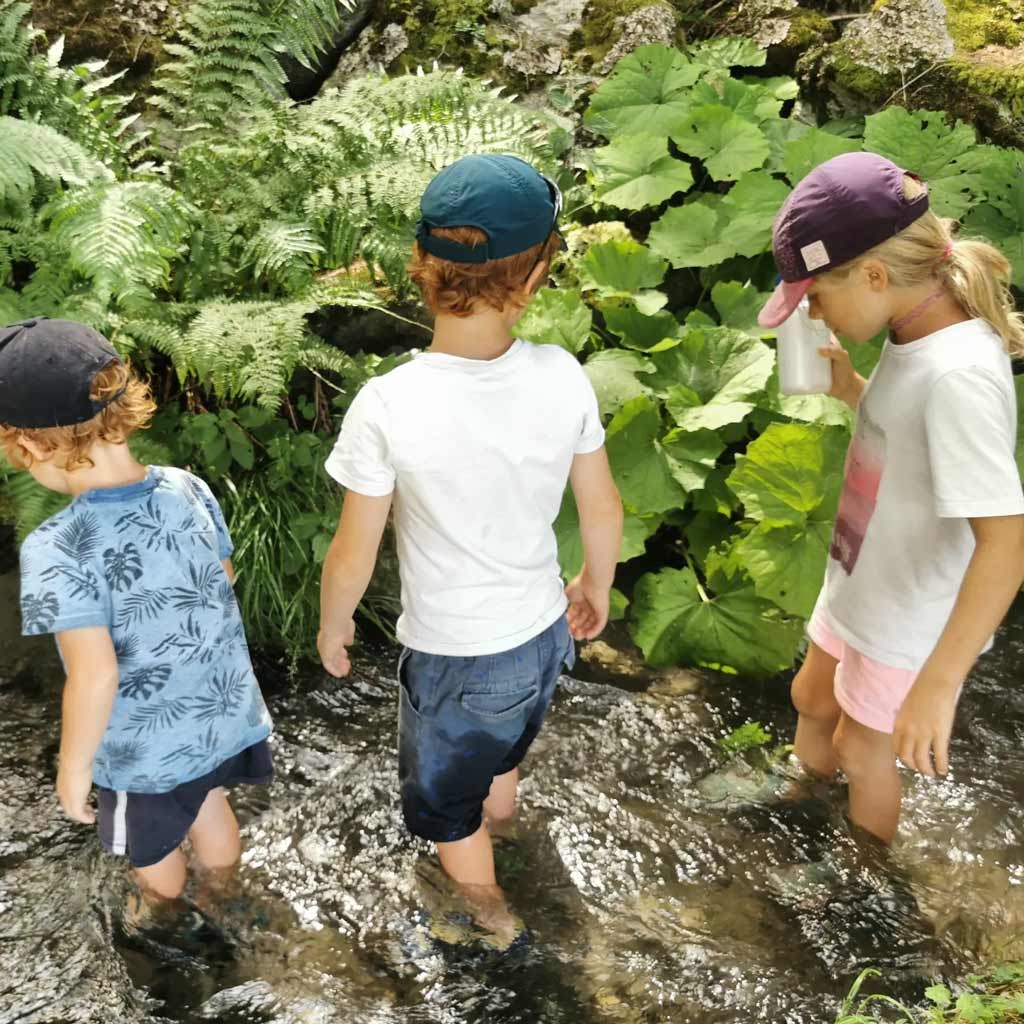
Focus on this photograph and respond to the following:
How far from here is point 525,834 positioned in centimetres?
241

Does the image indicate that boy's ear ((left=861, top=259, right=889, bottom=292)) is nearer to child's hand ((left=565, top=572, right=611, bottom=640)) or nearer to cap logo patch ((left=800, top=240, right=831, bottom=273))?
cap logo patch ((left=800, top=240, right=831, bottom=273))

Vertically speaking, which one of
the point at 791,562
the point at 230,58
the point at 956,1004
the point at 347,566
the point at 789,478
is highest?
the point at 230,58

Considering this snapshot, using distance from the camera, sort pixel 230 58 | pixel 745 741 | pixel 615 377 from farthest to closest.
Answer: pixel 230 58 < pixel 615 377 < pixel 745 741

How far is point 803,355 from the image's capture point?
201 cm

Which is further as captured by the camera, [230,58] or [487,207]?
[230,58]

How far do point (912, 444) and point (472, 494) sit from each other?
826 millimetres

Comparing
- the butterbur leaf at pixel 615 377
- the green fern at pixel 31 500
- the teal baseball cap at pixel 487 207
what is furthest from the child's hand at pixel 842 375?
the green fern at pixel 31 500

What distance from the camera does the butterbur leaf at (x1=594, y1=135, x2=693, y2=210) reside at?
3641 mm

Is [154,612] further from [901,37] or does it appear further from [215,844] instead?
[901,37]

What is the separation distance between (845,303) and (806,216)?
0.60ft

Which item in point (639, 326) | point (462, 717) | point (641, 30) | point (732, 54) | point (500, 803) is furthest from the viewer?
point (641, 30)

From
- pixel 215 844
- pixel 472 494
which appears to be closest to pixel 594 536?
pixel 472 494

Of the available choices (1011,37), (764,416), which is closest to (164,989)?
(764,416)

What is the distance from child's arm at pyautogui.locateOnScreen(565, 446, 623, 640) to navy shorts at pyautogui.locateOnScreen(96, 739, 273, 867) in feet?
2.80
